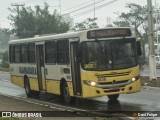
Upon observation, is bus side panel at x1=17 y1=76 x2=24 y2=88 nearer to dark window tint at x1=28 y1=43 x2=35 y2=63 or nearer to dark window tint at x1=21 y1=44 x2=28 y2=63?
dark window tint at x1=21 y1=44 x2=28 y2=63

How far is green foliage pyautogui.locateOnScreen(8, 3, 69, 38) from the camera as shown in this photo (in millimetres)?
59750

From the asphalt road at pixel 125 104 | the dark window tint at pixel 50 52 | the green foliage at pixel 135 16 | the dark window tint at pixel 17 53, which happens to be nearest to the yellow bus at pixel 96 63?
the dark window tint at pixel 50 52

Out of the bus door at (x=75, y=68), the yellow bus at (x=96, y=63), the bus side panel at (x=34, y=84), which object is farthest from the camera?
the bus side panel at (x=34, y=84)

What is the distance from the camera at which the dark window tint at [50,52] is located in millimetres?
20438

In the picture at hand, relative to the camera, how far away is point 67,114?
48.3 feet

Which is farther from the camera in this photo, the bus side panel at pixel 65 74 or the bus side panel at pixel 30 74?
the bus side panel at pixel 30 74

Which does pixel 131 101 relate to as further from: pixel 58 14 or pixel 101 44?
pixel 58 14

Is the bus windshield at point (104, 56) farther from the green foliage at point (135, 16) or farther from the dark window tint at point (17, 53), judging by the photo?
the green foliage at point (135, 16)

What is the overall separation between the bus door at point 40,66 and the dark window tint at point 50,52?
619 mm

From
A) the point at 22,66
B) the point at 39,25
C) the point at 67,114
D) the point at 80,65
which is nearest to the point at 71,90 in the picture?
the point at 80,65

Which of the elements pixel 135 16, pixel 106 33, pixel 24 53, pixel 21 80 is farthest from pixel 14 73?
pixel 135 16

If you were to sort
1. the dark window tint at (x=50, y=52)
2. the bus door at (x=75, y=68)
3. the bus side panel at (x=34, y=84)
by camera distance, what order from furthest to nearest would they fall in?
the bus side panel at (x=34, y=84), the dark window tint at (x=50, y=52), the bus door at (x=75, y=68)

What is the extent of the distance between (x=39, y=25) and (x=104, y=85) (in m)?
43.4

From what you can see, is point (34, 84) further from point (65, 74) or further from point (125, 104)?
point (125, 104)
